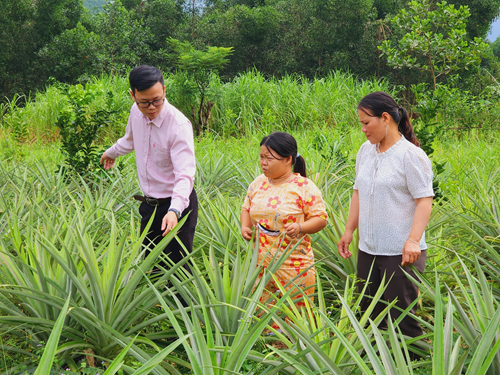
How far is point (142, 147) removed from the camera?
2.62 metres

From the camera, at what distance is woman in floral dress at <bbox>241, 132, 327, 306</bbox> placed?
2.40 metres

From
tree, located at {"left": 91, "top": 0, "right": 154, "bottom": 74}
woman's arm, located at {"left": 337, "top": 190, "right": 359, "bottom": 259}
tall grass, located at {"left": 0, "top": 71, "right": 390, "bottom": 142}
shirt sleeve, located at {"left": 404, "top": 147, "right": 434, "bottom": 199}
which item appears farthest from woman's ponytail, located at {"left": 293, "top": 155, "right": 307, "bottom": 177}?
tree, located at {"left": 91, "top": 0, "right": 154, "bottom": 74}

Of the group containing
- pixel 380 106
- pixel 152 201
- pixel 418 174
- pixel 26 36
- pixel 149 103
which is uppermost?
pixel 26 36

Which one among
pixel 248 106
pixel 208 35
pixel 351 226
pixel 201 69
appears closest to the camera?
pixel 351 226

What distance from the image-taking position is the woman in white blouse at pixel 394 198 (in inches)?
80.9

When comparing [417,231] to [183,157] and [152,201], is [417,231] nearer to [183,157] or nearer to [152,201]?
[183,157]

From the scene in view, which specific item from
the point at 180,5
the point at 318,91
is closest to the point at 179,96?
the point at 318,91

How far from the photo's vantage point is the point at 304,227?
2.35 meters

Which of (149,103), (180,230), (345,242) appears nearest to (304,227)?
(345,242)

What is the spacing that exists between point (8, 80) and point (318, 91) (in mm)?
13670

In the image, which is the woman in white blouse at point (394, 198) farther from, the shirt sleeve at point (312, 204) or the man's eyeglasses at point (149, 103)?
the man's eyeglasses at point (149, 103)

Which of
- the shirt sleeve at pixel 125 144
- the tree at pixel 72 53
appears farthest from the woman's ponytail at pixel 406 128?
the tree at pixel 72 53

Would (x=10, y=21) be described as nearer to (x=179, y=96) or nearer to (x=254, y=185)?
(x=179, y=96)

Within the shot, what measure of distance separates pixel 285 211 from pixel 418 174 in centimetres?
66
